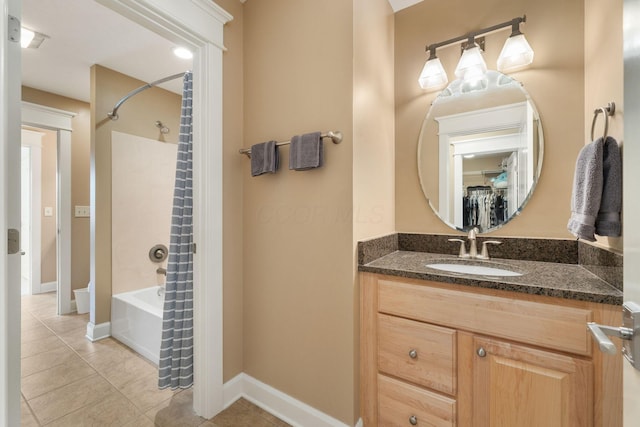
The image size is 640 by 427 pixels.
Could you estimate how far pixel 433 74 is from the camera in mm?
1657

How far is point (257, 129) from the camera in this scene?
5.44 ft

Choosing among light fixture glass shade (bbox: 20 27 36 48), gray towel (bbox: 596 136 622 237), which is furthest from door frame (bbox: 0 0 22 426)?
gray towel (bbox: 596 136 622 237)

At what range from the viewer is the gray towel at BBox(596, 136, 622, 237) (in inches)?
38.5

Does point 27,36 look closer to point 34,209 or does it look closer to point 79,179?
point 79,179

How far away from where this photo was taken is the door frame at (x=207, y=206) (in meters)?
1.50

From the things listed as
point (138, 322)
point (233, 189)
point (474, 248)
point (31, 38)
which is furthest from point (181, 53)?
point (474, 248)

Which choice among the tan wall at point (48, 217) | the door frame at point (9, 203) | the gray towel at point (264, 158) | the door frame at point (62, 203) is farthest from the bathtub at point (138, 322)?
the tan wall at point (48, 217)

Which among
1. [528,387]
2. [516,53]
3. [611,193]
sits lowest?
[528,387]

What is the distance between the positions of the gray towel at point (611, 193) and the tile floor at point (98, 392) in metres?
1.74

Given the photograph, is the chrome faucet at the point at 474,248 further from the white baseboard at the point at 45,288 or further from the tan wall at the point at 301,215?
the white baseboard at the point at 45,288

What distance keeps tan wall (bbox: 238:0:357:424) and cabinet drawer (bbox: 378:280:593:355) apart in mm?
237

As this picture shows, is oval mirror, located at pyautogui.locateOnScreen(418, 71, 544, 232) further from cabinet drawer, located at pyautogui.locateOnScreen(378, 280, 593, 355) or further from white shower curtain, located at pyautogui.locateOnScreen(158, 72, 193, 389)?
white shower curtain, located at pyautogui.locateOnScreen(158, 72, 193, 389)

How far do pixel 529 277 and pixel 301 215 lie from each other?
106 cm

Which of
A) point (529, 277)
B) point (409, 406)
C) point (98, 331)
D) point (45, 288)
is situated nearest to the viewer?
point (529, 277)
